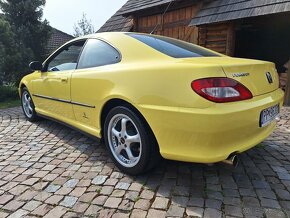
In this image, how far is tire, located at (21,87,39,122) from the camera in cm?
480

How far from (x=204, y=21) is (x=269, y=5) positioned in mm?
1916

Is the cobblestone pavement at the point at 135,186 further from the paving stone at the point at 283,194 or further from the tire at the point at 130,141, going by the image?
the tire at the point at 130,141

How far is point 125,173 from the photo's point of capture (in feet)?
9.01

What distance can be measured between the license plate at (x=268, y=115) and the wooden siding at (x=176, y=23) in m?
6.69

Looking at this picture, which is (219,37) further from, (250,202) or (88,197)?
(88,197)

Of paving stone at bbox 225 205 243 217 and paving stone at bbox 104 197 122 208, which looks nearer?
paving stone at bbox 225 205 243 217

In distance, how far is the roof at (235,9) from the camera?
239 inches

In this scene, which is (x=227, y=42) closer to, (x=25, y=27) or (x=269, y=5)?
(x=269, y=5)

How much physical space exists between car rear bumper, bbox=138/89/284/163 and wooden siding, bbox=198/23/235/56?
600cm

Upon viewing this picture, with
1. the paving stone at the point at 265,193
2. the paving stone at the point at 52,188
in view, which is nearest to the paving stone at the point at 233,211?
the paving stone at the point at 265,193

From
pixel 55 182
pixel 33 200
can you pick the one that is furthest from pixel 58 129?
pixel 33 200

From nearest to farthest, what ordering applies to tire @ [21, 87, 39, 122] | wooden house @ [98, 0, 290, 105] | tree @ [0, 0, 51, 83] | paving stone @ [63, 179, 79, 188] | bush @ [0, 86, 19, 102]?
paving stone @ [63, 179, 79, 188] → tire @ [21, 87, 39, 122] → wooden house @ [98, 0, 290, 105] → bush @ [0, 86, 19, 102] → tree @ [0, 0, 51, 83]

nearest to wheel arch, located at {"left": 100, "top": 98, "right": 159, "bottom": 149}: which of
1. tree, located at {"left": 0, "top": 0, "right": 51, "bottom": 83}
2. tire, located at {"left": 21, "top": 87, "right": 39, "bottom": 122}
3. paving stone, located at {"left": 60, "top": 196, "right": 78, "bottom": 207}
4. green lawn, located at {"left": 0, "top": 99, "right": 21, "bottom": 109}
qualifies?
paving stone, located at {"left": 60, "top": 196, "right": 78, "bottom": 207}

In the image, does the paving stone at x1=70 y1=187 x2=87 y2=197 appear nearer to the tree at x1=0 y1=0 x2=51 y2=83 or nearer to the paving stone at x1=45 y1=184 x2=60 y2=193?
the paving stone at x1=45 y1=184 x2=60 y2=193
